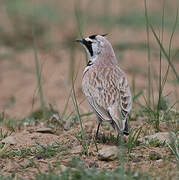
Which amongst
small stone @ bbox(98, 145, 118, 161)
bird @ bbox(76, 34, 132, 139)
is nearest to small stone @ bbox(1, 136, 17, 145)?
bird @ bbox(76, 34, 132, 139)

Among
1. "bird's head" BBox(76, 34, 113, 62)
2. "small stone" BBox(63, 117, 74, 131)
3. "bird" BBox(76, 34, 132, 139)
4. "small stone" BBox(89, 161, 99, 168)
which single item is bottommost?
"small stone" BBox(63, 117, 74, 131)

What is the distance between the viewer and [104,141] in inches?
159

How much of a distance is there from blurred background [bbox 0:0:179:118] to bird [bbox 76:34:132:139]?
1209mm

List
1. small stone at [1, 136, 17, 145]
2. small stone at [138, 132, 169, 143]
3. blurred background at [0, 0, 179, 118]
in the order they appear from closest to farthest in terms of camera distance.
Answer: small stone at [138, 132, 169, 143] → small stone at [1, 136, 17, 145] → blurred background at [0, 0, 179, 118]

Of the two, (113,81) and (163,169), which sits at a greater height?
(113,81)

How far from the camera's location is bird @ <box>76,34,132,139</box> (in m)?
3.79

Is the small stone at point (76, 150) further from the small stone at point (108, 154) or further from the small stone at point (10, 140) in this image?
the small stone at point (10, 140)

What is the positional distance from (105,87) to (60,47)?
18.1 feet

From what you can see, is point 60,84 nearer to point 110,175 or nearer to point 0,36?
point 0,36

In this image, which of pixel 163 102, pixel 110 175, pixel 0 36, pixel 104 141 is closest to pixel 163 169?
pixel 110 175

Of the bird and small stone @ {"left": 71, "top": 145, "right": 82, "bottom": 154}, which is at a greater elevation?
the bird

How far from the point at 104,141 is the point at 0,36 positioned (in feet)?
20.6

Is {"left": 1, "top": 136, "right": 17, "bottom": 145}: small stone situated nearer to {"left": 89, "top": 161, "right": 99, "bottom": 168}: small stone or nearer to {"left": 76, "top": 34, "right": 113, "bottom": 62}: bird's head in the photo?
{"left": 89, "top": 161, "right": 99, "bottom": 168}: small stone

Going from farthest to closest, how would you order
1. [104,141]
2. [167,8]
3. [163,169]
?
[167,8]
[104,141]
[163,169]
